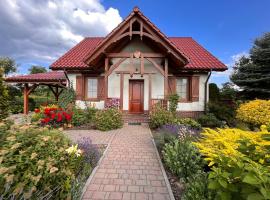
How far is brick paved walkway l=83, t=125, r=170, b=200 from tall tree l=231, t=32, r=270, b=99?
9.75 meters

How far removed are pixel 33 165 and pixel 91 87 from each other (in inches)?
381

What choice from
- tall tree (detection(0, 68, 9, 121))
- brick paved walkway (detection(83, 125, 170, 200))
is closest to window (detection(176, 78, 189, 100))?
brick paved walkway (detection(83, 125, 170, 200))

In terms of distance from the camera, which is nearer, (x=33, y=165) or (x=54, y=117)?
(x=33, y=165)

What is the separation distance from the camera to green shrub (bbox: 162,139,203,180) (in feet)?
12.4

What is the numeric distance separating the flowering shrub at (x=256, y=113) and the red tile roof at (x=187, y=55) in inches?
114

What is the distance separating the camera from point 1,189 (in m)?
2.05

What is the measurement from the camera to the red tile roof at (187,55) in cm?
1116

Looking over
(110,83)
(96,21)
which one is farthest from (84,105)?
(96,21)

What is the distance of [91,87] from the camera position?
1184 cm

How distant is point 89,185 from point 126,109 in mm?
8202

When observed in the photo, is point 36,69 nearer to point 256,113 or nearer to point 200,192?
point 256,113

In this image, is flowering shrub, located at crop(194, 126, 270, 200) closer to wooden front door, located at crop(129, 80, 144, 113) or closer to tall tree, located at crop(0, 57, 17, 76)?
wooden front door, located at crop(129, 80, 144, 113)

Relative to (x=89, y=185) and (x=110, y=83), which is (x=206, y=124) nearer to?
(x=110, y=83)

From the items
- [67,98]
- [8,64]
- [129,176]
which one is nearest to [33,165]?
[129,176]
